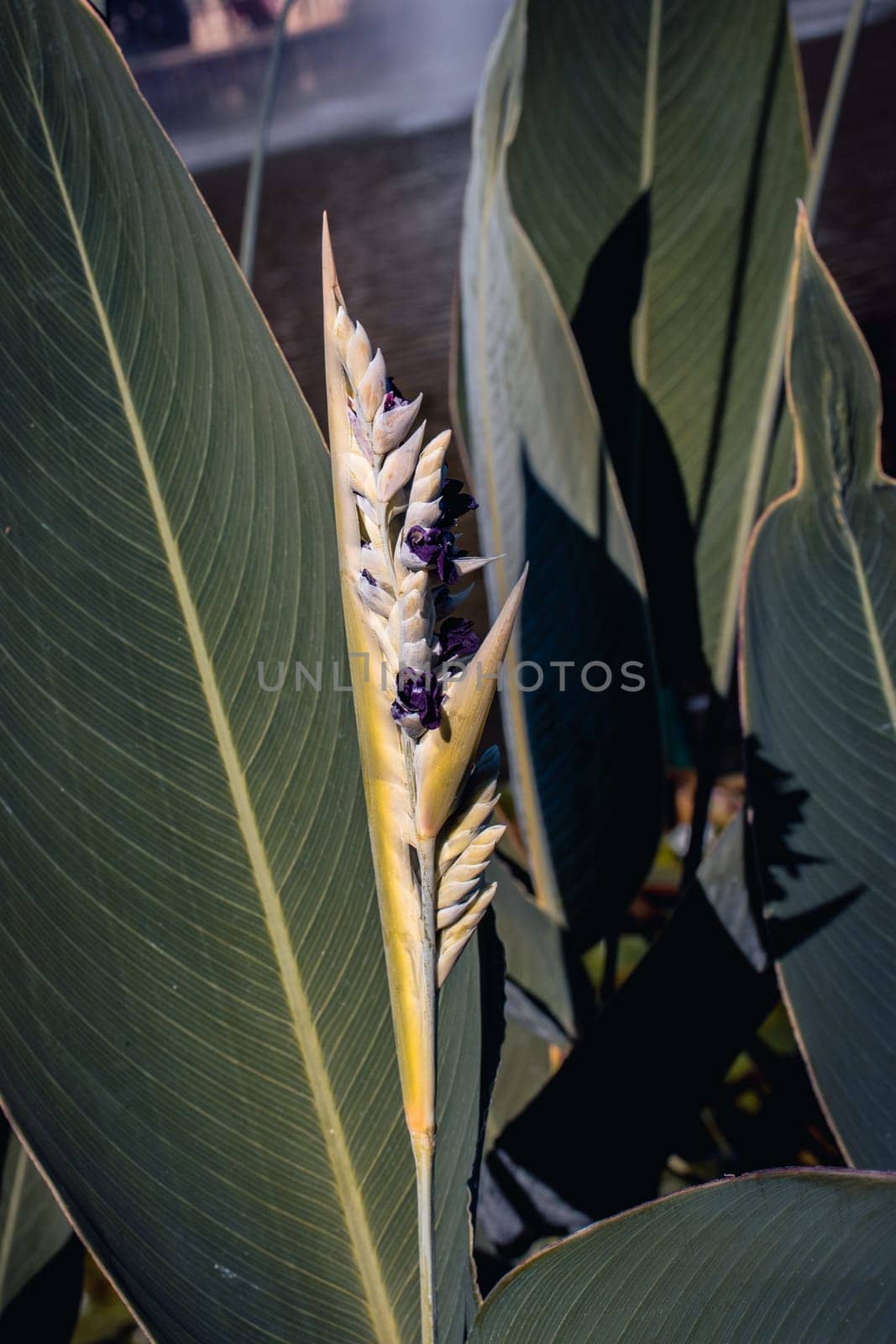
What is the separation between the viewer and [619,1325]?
1.18 ft

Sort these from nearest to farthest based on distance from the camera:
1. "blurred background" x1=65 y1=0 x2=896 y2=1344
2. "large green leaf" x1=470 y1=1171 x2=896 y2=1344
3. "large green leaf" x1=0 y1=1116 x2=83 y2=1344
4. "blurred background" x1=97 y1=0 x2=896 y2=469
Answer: "large green leaf" x1=470 y1=1171 x2=896 y2=1344, "large green leaf" x1=0 y1=1116 x2=83 y2=1344, "blurred background" x1=65 y1=0 x2=896 y2=1344, "blurred background" x1=97 y1=0 x2=896 y2=469

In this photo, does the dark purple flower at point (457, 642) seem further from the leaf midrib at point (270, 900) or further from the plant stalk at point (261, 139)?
the plant stalk at point (261, 139)

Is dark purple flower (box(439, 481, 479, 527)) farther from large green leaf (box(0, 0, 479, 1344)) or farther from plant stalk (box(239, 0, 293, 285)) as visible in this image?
plant stalk (box(239, 0, 293, 285))

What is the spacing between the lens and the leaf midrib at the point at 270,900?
418 mm

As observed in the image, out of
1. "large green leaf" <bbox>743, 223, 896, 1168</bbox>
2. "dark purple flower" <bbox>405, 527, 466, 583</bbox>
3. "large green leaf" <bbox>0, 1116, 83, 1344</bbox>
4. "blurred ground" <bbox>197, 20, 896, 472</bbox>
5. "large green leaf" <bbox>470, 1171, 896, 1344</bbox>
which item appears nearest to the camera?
"dark purple flower" <bbox>405, 527, 466, 583</bbox>

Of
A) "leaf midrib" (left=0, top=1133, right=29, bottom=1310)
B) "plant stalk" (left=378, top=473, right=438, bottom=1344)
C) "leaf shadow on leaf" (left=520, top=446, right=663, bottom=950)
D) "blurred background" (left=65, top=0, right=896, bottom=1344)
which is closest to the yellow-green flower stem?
"plant stalk" (left=378, top=473, right=438, bottom=1344)

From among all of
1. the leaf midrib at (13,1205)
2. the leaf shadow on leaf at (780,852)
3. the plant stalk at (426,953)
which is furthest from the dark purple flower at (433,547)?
the leaf midrib at (13,1205)

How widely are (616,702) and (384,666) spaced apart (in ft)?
1.37

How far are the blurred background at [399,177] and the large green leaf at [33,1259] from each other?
0.97ft

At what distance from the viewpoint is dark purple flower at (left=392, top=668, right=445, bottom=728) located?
24 centimetres

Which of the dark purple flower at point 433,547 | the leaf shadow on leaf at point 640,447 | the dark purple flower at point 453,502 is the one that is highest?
the leaf shadow on leaf at point 640,447

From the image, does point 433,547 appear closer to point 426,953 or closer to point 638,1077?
point 426,953

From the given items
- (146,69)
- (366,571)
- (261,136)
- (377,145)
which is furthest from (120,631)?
(146,69)

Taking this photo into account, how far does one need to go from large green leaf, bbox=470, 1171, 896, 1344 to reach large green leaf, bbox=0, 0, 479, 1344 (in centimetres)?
9
